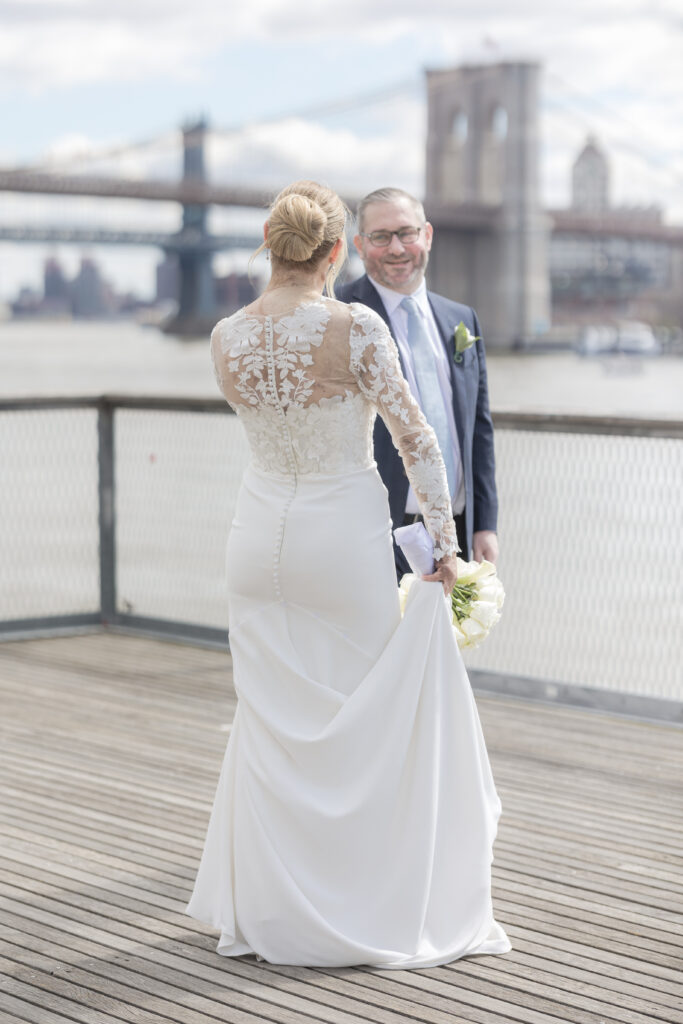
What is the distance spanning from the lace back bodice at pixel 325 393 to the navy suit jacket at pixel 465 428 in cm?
60

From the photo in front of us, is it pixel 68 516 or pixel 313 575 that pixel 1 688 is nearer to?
pixel 68 516

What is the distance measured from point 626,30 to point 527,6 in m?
4.16

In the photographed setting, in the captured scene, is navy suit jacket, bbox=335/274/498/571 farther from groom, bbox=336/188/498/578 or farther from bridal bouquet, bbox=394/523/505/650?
bridal bouquet, bbox=394/523/505/650

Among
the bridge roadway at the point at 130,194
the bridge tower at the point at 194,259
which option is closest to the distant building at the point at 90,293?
the bridge tower at the point at 194,259

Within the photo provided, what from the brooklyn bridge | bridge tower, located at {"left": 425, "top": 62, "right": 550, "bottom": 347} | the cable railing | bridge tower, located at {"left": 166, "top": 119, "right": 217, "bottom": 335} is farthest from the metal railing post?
bridge tower, located at {"left": 425, "top": 62, "right": 550, "bottom": 347}

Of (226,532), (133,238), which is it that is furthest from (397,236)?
(133,238)

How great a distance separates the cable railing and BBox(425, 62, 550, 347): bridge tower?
71.9 ft

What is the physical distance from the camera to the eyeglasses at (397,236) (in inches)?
114

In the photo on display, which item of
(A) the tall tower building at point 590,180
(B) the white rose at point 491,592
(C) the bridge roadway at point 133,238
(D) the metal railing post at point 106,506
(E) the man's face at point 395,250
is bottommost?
(D) the metal railing post at point 106,506

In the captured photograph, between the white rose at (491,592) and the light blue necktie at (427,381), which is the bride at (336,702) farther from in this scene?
the light blue necktie at (427,381)

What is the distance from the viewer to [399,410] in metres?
2.27

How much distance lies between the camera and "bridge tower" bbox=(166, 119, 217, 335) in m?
26.2

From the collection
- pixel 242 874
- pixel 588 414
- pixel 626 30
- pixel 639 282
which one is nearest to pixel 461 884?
pixel 242 874

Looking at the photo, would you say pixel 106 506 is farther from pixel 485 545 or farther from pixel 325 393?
pixel 325 393
